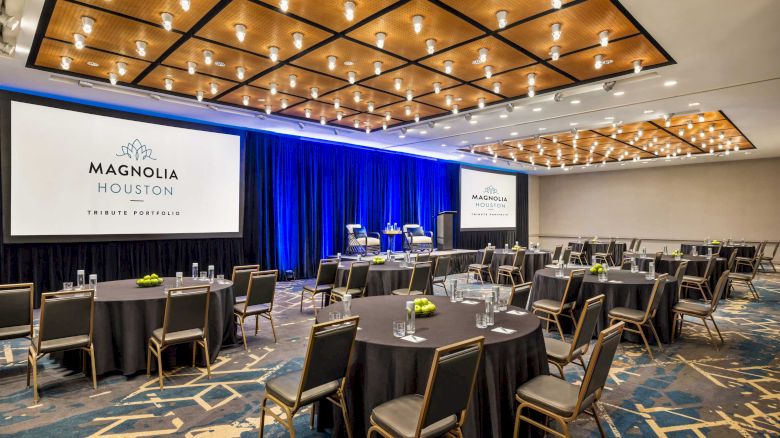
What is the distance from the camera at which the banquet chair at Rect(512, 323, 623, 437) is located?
243cm

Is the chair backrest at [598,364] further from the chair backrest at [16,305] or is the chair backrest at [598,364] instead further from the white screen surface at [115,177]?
the white screen surface at [115,177]

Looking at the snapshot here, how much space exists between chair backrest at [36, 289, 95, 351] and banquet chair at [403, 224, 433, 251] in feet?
32.2

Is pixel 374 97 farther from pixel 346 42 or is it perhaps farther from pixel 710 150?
pixel 710 150

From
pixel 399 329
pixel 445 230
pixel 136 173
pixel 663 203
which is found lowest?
pixel 399 329

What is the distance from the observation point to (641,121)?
918cm

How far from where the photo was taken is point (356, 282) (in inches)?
255

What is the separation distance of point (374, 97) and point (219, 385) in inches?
218

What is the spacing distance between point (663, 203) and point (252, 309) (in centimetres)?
1701

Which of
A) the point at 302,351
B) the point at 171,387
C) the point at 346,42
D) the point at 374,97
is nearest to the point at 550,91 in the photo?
the point at 374,97

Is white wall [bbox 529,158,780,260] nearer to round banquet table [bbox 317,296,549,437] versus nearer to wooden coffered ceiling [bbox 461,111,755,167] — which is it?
wooden coffered ceiling [bbox 461,111,755,167]

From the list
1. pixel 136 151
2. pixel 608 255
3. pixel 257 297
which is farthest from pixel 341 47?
pixel 608 255

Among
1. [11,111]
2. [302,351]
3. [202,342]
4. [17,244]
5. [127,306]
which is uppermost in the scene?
[11,111]

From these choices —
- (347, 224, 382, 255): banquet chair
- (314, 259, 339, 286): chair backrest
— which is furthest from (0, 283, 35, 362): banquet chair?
(347, 224, 382, 255): banquet chair

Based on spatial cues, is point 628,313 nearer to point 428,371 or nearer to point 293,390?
point 428,371
